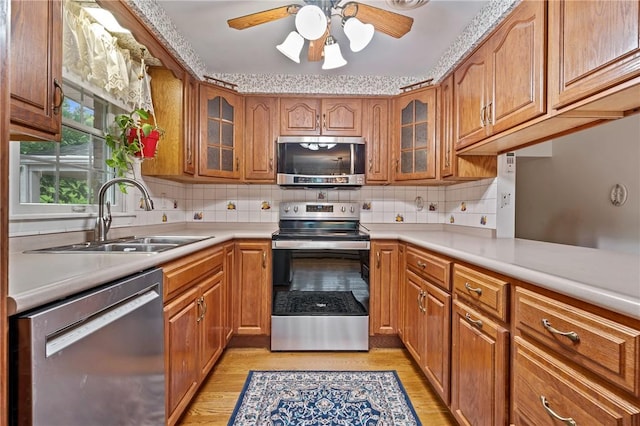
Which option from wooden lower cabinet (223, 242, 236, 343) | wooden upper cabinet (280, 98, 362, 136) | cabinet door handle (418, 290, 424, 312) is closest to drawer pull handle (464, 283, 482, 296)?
cabinet door handle (418, 290, 424, 312)

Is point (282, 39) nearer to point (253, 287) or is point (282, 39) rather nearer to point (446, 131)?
point (446, 131)

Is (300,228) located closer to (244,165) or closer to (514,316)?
(244,165)

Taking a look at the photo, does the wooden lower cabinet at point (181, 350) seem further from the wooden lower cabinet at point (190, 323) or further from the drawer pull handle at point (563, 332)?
the drawer pull handle at point (563, 332)

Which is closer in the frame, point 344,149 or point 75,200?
point 75,200

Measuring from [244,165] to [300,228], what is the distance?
731 mm

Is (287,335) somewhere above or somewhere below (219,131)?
below

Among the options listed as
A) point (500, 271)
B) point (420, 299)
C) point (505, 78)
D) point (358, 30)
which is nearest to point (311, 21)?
point (358, 30)

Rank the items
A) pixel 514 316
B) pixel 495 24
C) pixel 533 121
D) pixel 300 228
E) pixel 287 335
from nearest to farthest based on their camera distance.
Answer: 1. pixel 514 316
2. pixel 533 121
3. pixel 495 24
4. pixel 287 335
5. pixel 300 228

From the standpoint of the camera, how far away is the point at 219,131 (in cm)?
249

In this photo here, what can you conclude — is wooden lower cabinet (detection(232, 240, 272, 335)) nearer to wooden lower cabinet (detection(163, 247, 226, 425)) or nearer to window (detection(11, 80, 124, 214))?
wooden lower cabinet (detection(163, 247, 226, 425))

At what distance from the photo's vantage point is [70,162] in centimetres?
165

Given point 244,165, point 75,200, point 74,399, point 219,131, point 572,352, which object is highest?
point 219,131

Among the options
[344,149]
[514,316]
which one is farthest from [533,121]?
[344,149]

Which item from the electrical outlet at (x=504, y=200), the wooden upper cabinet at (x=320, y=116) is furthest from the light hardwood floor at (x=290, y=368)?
the wooden upper cabinet at (x=320, y=116)
